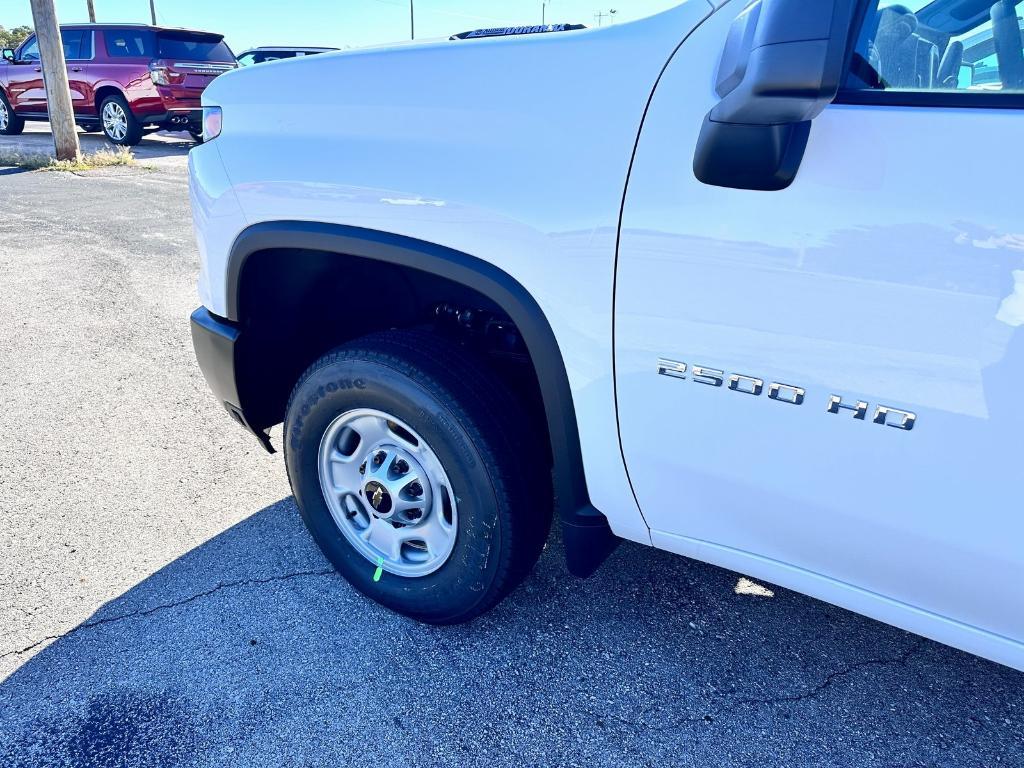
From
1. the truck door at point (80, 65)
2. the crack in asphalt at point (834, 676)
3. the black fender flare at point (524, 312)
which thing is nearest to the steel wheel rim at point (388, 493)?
the black fender flare at point (524, 312)

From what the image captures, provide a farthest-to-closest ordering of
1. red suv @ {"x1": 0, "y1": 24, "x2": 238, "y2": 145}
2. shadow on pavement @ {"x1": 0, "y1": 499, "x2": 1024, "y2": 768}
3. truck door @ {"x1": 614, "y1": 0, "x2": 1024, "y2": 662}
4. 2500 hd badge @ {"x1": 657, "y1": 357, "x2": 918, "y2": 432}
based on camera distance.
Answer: red suv @ {"x1": 0, "y1": 24, "x2": 238, "y2": 145} → shadow on pavement @ {"x1": 0, "y1": 499, "x2": 1024, "y2": 768} → 2500 hd badge @ {"x1": 657, "y1": 357, "x2": 918, "y2": 432} → truck door @ {"x1": 614, "y1": 0, "x2": 1024, "y2": 662}

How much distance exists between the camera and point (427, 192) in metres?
1.75

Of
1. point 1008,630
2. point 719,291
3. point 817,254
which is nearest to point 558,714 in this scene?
point 1008,630

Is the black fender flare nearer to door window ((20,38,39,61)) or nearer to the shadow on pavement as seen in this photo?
the shadow on pavement

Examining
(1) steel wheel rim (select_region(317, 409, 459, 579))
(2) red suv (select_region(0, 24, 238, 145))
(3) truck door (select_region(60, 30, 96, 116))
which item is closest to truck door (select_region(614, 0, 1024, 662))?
(1) steel wheel rim (select_region(317, 409, 459, 579))

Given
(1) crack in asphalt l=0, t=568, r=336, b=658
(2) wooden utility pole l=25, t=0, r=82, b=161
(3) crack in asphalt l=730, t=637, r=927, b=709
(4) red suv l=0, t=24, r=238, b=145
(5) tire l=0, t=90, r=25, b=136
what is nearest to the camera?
(3) crack in asphalt l=730, t=637, r=927, b=709

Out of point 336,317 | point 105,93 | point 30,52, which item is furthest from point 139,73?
point 336,317

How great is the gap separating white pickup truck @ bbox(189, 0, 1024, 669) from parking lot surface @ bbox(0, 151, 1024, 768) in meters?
0.26

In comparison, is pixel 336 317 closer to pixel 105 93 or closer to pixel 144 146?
pixel 105 93

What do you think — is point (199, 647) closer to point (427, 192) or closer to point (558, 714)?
point (558, 714)

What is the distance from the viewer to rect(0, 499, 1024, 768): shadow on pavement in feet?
6.17

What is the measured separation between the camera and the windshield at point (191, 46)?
40.1ft

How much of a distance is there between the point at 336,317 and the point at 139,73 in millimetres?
12081

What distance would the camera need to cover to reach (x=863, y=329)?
4.28 ft
